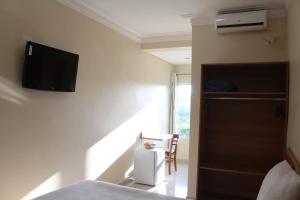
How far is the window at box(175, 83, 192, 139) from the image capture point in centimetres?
641

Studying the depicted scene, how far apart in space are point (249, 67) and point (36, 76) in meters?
2.25

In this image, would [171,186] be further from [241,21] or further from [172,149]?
[241,21]

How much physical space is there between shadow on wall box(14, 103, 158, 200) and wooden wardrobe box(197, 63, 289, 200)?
1.45m

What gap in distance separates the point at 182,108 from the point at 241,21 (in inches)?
142

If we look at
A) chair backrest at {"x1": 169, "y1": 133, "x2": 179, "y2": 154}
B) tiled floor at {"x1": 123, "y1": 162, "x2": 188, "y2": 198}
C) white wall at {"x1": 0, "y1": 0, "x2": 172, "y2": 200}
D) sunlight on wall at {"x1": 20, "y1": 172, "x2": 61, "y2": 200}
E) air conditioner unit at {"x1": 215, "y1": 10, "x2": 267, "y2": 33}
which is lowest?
tiled floor at {"x1": 123, "y1": 162, "x2": 188, "y2": 198}

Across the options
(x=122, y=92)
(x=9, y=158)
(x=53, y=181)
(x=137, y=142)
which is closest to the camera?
(x=9, y=158)

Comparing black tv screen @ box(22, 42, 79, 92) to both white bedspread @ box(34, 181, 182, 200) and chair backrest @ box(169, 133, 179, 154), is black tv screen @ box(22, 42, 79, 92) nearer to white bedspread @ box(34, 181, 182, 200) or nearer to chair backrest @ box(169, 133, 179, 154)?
white bedspread @ box(34, 181, 182, 200)

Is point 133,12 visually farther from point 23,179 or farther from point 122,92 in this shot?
point 23,179

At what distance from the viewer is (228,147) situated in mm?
3016

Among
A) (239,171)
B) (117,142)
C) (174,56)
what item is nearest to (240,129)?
(239,171)

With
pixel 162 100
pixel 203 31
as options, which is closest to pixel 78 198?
pixel 203 31

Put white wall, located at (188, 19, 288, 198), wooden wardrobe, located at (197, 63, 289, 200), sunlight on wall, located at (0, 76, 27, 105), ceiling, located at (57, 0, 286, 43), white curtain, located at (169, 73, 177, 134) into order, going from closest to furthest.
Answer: sunlight on wall, located at (0, 76, 27, 105)
wooden wardrobe, located at (197, 63, 289, 200)
ceiling, located at (57, 0, 286, 43)
white wall, located at (188, 19, 288, 198)
white curtain, located at (169, 73, 177, 134)

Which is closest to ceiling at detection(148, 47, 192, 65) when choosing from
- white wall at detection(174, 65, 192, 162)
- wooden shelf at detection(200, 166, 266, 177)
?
white wall at detection(174, 65, 192, 162)

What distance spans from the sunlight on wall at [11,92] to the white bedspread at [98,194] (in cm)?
98
